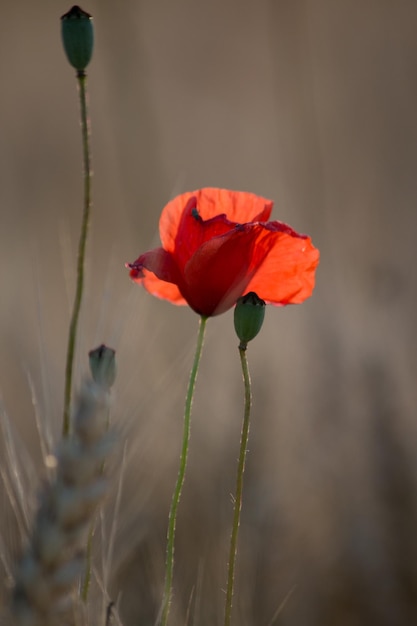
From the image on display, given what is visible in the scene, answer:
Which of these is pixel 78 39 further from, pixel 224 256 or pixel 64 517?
pixel 64 517

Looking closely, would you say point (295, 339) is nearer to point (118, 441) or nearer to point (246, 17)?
point (118, 441)

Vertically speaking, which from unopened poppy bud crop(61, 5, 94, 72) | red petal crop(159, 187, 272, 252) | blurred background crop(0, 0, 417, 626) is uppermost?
unopened poppy bud crop(61, 5, 94, 72)

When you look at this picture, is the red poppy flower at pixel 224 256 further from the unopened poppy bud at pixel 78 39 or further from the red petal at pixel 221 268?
the unopened poppy bud at pixel 78 39

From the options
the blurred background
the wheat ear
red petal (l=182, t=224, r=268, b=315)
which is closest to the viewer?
the wheat ear

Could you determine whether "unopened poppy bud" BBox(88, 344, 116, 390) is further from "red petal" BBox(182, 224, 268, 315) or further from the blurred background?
"red petal" BBox(182, 224, 268, 315)

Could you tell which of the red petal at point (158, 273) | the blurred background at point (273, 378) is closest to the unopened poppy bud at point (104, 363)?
the blurred background at point (273, 378)

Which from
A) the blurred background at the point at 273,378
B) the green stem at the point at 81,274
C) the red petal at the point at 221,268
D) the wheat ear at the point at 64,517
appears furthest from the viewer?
the blurred background at the point at 273,378

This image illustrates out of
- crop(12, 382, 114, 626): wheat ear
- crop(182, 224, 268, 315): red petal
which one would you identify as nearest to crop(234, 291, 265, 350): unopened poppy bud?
crop(182, 224, 268, 315): red petal
